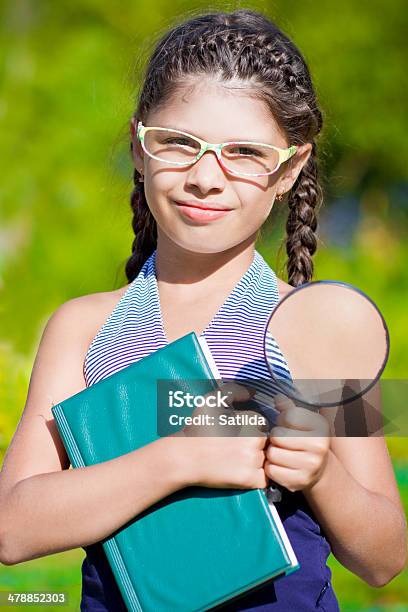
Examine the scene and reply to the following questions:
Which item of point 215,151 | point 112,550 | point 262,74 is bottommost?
point 112,550

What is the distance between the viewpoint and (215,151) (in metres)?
1.93

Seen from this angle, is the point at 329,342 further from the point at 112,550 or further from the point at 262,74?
the point at 262,74

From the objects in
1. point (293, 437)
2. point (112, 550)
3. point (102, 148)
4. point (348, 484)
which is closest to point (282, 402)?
point (293, 437)

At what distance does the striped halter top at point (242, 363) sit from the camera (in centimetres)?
185

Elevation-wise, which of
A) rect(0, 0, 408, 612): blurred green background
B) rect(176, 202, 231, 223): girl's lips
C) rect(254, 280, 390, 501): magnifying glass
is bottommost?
rect(0, 0, 408, 612): blurred green background

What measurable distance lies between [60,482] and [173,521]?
24cm

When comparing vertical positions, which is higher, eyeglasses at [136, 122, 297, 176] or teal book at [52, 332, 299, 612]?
eyeglasses at [136, 122, 297, 176]

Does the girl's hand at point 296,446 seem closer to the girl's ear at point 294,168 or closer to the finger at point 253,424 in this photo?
the finger at point 253,424

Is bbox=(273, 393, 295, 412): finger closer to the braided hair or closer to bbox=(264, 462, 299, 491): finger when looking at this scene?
bbox=(264, 462, 299, 491): finger

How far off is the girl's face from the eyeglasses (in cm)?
1

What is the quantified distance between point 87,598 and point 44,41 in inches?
287

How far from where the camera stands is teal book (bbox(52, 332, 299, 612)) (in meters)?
1.67

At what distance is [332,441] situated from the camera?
6.28 feet

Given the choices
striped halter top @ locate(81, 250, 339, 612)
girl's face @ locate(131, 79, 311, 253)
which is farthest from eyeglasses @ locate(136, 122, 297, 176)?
striped halter top @ locate(81, 250, 339, 612)
